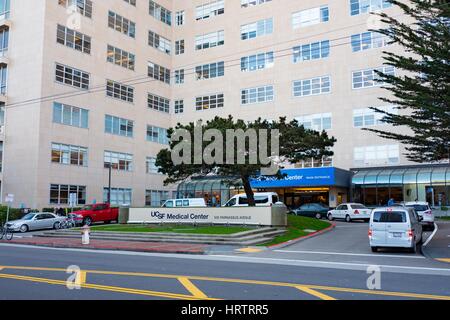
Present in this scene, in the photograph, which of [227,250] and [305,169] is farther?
[305,169]

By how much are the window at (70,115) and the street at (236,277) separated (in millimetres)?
27769

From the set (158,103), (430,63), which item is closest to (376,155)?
(158,103)

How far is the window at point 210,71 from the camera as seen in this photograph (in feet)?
181

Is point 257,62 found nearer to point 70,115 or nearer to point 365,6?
point 365,6

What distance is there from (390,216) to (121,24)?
41.6m

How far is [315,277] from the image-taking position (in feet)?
39.3

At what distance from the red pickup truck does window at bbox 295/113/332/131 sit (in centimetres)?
2172

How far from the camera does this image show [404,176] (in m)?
42.0

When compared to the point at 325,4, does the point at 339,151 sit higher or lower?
lower

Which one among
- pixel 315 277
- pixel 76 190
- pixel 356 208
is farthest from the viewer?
pixel 76 190

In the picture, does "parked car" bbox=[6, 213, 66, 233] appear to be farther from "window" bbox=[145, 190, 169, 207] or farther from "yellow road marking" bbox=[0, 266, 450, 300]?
"yellow road marking" bbox=[0, 266, 450, 300]
